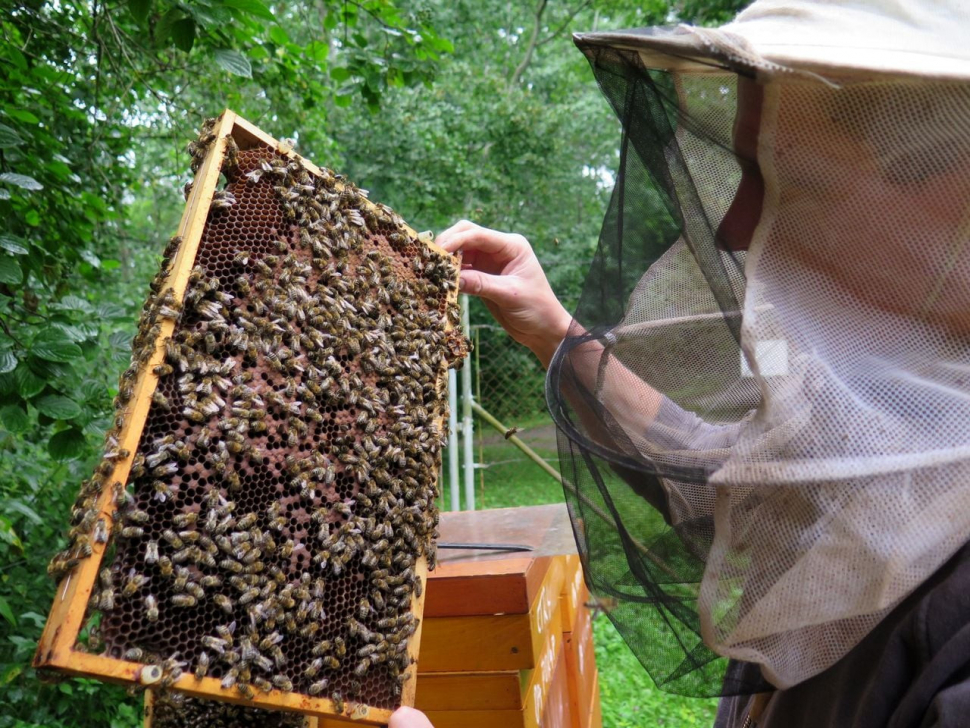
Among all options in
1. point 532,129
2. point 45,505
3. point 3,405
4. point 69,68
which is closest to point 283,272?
point 3,405

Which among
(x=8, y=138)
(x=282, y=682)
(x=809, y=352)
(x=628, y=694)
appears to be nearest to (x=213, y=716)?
(x=282, y=682)

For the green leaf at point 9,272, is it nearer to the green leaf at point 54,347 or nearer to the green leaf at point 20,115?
the green leaf at point 54,347

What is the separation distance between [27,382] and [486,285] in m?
1.52

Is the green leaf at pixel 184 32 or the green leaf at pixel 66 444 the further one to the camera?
the green leaf at pixel 184 32

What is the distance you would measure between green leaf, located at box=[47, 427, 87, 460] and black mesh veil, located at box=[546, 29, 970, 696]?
1.89 meters

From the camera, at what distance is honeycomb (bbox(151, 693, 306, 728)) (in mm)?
1772

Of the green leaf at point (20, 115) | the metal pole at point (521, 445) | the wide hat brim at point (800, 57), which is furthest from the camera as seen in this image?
the metal pole at point (521, 445)

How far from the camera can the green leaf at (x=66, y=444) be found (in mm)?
2475

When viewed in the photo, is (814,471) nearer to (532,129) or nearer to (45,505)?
(45,505)

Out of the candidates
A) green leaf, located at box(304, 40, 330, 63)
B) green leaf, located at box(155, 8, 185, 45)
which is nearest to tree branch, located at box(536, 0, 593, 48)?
green leaf, located at box(304, 40, 330, 63)

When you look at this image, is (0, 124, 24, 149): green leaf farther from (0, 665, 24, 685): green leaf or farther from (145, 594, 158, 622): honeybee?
(0, 665, 24, 685): green leaf

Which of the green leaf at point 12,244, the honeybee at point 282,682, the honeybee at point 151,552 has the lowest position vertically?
the honeybee at point 282,682

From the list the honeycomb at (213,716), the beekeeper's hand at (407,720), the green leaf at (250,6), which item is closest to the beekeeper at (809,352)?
the beekeeper's hand at (407,720)

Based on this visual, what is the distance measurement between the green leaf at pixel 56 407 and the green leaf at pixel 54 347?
135 millimetres
